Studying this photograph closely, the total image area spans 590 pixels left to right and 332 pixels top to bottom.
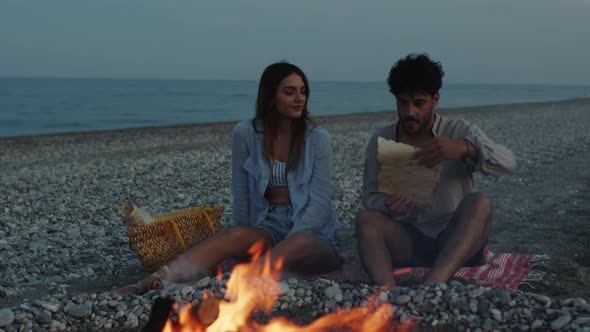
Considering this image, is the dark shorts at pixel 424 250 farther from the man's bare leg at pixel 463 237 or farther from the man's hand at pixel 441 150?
the man's hand at pixel 441 150

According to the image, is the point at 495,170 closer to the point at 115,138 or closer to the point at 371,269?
the point at 371,269

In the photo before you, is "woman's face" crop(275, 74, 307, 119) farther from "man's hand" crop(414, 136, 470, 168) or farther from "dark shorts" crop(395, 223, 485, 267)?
"dark shorts" crop(395, 223, 485, 267)

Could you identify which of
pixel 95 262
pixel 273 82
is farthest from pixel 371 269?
pixel 95 262

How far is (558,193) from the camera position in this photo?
9.20 meters

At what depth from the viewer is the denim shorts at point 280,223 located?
17.1 ft

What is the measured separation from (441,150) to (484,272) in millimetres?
1158

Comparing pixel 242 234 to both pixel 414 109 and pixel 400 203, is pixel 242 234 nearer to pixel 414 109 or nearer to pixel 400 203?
pixel 400 203

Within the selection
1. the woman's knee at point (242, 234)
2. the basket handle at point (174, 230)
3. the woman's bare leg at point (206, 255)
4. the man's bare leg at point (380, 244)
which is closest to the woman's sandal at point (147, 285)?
the woman's bare leg at point (206, 255)

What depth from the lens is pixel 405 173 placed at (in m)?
4.64

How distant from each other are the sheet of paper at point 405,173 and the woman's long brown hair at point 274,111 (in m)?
0.78

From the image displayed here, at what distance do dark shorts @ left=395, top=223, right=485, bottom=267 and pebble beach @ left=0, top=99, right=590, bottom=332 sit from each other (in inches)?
17.6

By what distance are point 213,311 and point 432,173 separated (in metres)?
2.08

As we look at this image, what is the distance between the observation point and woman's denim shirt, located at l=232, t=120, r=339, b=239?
5.10 meters

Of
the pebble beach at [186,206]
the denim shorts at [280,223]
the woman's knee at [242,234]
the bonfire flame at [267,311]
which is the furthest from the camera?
the denim shorts at [280,223]
